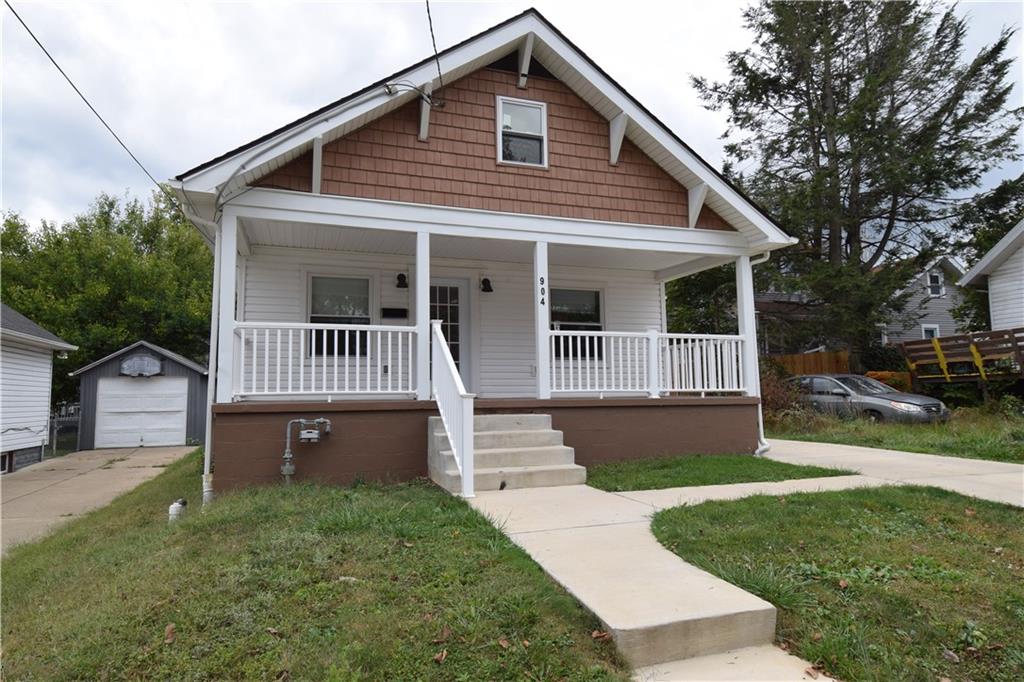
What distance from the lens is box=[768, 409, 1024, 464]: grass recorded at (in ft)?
29.2

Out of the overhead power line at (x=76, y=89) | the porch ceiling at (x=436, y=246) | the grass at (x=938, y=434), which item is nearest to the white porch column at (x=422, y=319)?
the porch ceiling at (x=436, y=246)

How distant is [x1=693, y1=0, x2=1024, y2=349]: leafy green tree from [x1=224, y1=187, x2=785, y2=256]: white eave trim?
1114cm

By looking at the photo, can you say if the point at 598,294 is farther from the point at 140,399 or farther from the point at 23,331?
the point at 140,399

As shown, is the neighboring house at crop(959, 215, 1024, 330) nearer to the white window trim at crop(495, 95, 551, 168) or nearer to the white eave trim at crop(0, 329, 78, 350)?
the white window trim at crop(495, 95, 551, 168)

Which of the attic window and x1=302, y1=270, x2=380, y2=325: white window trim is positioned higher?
the attic window

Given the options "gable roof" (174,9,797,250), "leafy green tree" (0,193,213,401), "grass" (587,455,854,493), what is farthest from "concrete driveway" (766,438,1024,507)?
"leafy green tree" (0,193,213,401)

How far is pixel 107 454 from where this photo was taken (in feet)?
53.7

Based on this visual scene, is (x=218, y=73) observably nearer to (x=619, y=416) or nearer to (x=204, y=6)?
(x=204, y=6)

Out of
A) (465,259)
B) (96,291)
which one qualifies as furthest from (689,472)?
(96,291)

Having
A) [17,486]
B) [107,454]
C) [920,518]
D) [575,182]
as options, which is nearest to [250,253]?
[575,182]

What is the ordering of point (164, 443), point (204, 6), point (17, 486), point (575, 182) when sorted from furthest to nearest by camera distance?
point (164, 443) < point (17, 486) < point (575, 182) < point (204, 6)

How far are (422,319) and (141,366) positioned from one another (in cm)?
1429

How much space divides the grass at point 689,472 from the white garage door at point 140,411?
50.5ft

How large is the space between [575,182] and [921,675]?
6.91 metres
